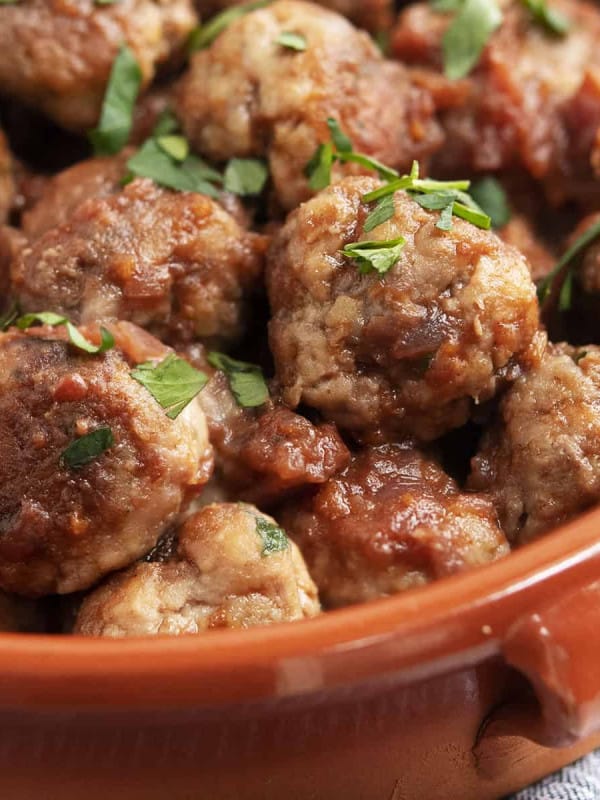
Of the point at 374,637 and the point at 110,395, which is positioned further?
the point at 110,395

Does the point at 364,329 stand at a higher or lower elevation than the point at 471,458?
higher

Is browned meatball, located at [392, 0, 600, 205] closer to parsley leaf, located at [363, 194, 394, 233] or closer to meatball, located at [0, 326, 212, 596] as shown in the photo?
parsley leaf, located at [363, 194, 394, 233]

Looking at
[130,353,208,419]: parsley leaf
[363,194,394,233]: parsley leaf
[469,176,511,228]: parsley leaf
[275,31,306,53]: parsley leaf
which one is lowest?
[130,353,208,419]: parsley leaf

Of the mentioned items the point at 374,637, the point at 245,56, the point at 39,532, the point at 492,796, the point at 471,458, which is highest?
the point at 245,56

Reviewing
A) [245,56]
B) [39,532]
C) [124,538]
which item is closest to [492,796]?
[124,538]

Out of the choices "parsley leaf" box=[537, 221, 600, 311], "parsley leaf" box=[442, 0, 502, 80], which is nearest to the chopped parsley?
"parsley leaf" box=[442, 0, 502, 80]

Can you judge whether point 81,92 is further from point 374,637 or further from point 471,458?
point 374,637
